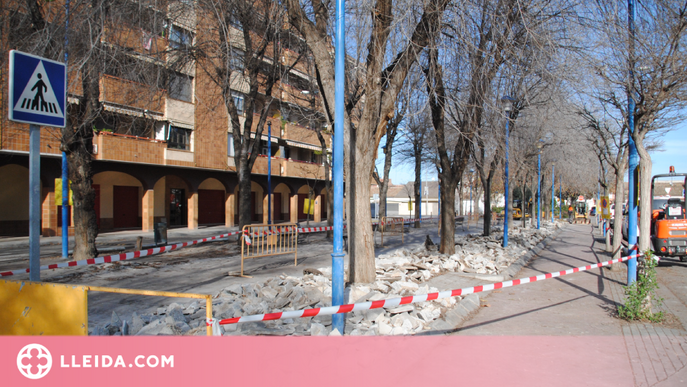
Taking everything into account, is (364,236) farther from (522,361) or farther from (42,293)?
(42,293)

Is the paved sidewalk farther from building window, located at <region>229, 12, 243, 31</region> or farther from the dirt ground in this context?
building window, located at <region>229, 12, 243, 31</region>

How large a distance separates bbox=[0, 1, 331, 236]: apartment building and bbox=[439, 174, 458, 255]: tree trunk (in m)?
4.86

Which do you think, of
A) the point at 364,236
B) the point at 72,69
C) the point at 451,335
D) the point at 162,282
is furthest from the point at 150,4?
the point at 451,335

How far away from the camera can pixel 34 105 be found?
376 cm

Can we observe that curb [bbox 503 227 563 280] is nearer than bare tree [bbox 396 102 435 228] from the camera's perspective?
Yes

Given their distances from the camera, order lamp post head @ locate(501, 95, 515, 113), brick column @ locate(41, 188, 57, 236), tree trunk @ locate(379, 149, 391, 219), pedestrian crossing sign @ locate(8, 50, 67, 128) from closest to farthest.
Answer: pedestrian crossing sign @ locate(8, 50, 67, 128), lamp post head @ locate(501, 95, 515, 113), brick column @ locate(41, 188, 57, 236), tree trunk @ locate(379, 149, 391, 219)

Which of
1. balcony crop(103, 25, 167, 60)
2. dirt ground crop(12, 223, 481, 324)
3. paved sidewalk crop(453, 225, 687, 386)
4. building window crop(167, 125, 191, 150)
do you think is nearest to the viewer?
paved sidewalk crop(453, 225, 687, 386)

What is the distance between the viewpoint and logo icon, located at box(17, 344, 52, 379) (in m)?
3.12

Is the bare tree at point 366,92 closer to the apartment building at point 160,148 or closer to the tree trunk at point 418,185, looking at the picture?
the apartment building at point 160,148

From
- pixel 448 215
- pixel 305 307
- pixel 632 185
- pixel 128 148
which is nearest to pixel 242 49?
pixel 448 215

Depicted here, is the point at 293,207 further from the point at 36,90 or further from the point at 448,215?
the point at 36,90

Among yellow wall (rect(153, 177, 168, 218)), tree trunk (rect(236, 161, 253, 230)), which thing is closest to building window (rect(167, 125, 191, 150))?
yellow wall (rect(153, 177, 168, 218))

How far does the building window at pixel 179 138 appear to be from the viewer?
22.5 m

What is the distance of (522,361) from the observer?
4.36 m
